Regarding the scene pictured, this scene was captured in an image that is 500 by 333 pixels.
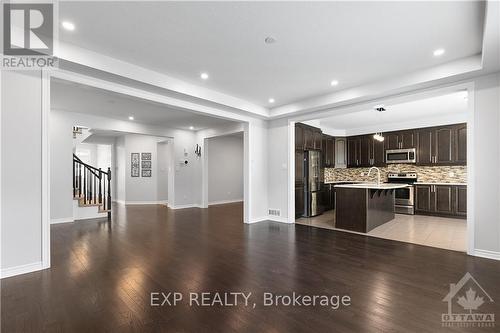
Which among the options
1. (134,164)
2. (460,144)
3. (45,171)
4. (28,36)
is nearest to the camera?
(28,36)

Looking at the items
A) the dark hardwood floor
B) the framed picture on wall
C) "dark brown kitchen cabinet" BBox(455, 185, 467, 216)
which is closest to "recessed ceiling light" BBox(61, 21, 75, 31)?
the dark hardwood floor

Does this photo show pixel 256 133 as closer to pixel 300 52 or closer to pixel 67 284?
pixel 300 52

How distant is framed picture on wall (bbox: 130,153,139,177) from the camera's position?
9.73 meters

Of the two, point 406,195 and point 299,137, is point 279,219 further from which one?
point 406,195

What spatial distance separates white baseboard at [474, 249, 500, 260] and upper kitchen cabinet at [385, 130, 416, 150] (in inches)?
179

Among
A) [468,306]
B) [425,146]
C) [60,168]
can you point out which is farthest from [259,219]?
[425,146]

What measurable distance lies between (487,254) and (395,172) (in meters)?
4.76

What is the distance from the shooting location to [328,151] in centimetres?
839

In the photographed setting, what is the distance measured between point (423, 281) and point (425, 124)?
604cm

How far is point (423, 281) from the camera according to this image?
274cm

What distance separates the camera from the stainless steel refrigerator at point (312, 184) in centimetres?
662

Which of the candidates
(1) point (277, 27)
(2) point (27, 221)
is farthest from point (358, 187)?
(2) point (27, 221)

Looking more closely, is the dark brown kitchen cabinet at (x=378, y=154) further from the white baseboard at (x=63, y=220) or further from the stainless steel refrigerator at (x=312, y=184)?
the white baseboard at (x=63, y=220)

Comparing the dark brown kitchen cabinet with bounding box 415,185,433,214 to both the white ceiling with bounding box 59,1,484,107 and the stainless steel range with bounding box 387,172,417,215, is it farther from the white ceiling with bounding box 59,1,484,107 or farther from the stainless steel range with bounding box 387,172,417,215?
the white ceiling with bounding box 59,1,484,107
